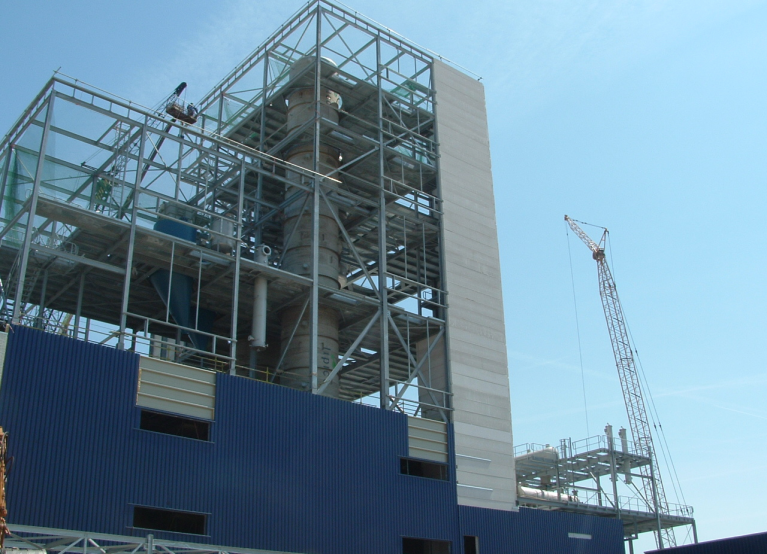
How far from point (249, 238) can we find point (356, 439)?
59.1ft

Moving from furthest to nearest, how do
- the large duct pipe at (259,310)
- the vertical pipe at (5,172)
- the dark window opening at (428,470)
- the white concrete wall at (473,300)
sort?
the white concrete wall at (473,300), the dark window opening at (428,470), the large duct pipe at (259,310), the vertical pipe at (5,172)

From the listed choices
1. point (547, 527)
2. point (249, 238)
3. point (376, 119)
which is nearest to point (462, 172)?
point (376, 119)

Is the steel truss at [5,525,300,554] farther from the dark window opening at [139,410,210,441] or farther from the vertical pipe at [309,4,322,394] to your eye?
the vertical pipe at [309,4,322,394]

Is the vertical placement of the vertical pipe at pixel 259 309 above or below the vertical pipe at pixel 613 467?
above

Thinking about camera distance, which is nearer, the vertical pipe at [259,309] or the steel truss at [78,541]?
the steel truss at [78,541]

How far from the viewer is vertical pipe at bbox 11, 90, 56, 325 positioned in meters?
34.6

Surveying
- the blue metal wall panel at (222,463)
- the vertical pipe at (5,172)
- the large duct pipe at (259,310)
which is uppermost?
the vertical pipe at (5,172)

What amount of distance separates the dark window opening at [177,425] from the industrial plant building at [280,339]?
0.14 m

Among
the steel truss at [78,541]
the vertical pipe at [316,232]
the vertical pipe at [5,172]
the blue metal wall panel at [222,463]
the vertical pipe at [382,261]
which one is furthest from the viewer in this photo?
the vertical pipe at [382,261]

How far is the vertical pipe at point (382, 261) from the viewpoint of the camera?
1809 inches

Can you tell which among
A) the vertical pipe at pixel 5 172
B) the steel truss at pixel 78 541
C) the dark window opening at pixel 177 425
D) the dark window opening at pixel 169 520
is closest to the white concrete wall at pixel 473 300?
the dark window opening at pixel 177 425

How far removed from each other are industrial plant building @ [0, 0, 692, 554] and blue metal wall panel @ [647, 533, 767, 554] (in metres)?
6.07

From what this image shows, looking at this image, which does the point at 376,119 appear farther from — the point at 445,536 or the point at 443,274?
the point at 445,536

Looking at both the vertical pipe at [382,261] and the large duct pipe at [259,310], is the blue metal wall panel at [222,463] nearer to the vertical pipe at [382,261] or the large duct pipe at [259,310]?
the vertical pipe at [382,261]
